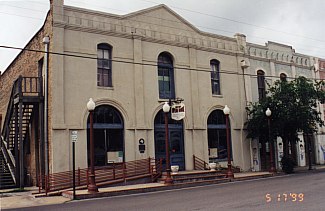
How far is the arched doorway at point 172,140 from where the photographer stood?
22.3 meters

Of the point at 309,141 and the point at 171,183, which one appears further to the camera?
the point at 309,141

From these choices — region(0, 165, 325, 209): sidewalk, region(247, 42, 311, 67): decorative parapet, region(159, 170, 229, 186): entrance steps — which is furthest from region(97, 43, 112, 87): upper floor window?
region(247, 42, 311, 67): decorative parapet

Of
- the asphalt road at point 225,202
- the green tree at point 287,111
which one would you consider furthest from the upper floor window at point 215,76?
the asphalt road at point 225,202

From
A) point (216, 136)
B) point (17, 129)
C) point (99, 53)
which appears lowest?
point (216, 136)

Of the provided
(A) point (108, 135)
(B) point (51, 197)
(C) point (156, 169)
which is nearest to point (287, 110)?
(C) point (156, 169)

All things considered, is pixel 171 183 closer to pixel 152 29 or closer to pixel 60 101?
pixel 60 101

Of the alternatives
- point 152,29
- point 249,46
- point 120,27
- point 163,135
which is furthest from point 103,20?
point 249,46

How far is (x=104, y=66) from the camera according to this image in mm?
20969

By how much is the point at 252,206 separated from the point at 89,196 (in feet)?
22.9

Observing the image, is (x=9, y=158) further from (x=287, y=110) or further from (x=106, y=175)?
(x=287, y=110)

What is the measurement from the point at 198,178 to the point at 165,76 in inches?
264

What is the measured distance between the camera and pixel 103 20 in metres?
21.2

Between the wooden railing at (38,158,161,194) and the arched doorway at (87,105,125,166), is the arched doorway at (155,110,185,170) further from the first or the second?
the arched doorway at (87,105,125,166)

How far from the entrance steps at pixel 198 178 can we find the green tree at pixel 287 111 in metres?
→ 5.78
